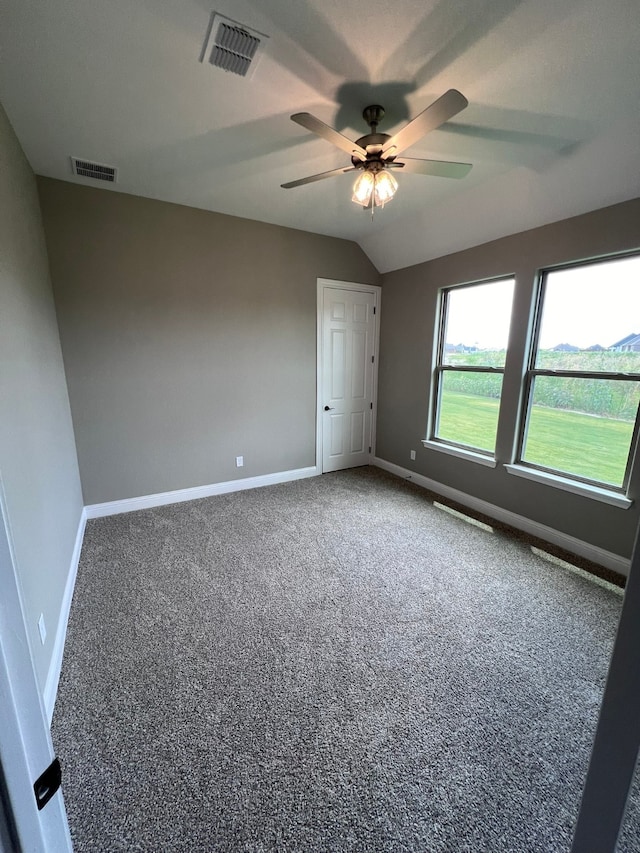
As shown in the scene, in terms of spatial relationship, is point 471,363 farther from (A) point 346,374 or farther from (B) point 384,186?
(B) point 384,186

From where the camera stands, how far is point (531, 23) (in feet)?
4.52

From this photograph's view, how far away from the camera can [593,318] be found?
2547mm

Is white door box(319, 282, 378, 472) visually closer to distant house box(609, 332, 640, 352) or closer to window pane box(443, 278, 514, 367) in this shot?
window pane box(443, 278, 514, 367)

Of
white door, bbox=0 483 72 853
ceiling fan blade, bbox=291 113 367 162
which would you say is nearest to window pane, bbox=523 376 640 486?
ceiling fan blade, bbox=291 113 367 162

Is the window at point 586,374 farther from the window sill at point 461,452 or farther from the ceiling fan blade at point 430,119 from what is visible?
the ceiling fan blade at point 430,119

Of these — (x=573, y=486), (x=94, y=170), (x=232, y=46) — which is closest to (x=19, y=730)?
(x=232, y=46)

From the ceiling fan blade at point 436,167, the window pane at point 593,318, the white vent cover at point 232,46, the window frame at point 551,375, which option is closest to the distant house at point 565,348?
the window pane at point 593,318

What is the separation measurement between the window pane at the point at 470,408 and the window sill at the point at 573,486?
1.25 feet

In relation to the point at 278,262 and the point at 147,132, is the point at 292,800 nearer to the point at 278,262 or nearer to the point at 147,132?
the point at 147,132

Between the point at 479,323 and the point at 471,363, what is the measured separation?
39cm

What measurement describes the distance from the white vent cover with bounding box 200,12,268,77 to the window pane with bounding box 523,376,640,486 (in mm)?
2885

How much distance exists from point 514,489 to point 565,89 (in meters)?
2.72

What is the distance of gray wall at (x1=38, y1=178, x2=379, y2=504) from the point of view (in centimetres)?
294

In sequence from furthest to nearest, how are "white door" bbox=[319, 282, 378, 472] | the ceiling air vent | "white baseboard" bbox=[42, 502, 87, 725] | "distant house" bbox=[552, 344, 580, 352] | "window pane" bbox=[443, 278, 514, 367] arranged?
"white door" bbox=[319, 282, 378, 472], "window pane" bbox=[443, 278, 514, 367], "distant house" bbox=[552, 344, 580, 352], the ceiling air vent, "white baseboard" bbox=[42, 502, 87, 725]
